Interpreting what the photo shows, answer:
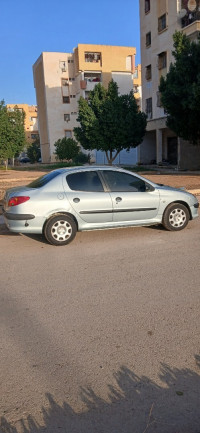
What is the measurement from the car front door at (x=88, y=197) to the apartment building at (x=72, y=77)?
152 ft

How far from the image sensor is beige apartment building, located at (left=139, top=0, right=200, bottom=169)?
2412 centimetres

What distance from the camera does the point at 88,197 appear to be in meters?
5.81

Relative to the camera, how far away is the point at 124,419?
6.61 ft

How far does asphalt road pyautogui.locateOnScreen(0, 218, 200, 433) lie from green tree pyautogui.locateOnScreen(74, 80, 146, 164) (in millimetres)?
18695

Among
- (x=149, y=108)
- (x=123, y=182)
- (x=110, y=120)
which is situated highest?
(x=149, y=108)

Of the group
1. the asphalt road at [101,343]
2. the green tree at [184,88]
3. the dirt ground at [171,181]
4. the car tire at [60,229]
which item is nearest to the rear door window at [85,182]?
the car tire at [60,229]

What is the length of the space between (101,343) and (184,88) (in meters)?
14.9

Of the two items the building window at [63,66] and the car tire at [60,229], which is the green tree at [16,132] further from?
the car tire at [60,229]

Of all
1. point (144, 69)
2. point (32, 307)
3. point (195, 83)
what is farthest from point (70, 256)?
point (144, 69)

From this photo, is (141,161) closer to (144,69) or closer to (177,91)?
(144,69)

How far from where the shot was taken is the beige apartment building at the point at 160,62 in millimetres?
24125

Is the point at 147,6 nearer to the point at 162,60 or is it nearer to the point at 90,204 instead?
the point at 162,60

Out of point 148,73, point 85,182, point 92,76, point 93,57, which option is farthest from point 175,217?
point 92,76

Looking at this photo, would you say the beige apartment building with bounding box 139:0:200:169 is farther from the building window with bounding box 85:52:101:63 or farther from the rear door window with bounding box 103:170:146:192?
the building window with bounding box 85:52:101:63
